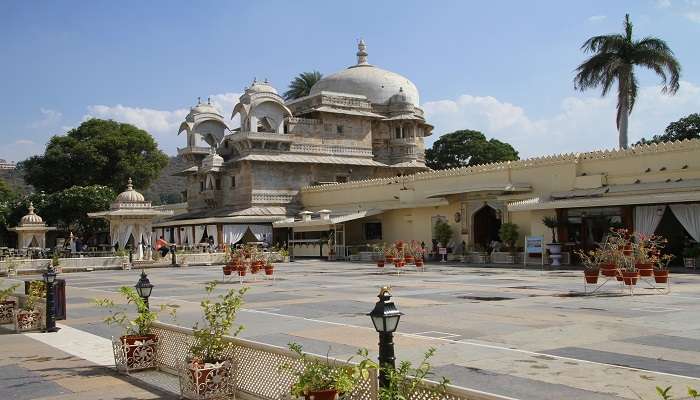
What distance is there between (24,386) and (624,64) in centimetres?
3360

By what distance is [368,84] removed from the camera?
54406mm

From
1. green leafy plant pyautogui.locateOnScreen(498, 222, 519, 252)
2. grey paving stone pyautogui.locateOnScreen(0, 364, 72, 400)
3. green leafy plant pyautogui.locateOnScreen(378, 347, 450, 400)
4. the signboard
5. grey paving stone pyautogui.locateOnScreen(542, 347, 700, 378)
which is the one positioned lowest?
grey paving stone pyautogui.locateOnScreen(0, 364, 72, 400)

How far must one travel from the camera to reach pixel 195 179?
5375cm

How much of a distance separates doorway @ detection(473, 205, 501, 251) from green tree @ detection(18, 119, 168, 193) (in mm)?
40429

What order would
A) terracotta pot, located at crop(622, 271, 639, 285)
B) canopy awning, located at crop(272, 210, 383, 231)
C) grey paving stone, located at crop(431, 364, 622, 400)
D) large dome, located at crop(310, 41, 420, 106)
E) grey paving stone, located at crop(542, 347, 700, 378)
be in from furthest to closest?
large dome, located at crop(310, 41, 420, 106) < canopy awning, located at crop(272, 210, 383, 231) < terracotta pot, located at crop(622, 271, 639, 285) < grey paving stone, located at crop(542, 347, 700, 378) < grey paving stone, located at crop(431, 364, 622, 400)

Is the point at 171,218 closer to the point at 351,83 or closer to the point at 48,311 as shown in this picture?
the point at 351,83

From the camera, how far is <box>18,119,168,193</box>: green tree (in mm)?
62781

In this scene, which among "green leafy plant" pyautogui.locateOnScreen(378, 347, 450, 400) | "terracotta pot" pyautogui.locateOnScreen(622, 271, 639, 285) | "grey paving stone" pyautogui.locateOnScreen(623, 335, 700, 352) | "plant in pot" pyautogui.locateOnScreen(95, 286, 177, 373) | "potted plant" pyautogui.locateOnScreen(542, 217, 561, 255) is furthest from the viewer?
"potted plant" pyautogui.locateOnScreen(542, 217, 561, 255)

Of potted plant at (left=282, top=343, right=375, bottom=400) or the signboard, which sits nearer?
potted plant at (left=282, top=343, right=375, bottom=400)

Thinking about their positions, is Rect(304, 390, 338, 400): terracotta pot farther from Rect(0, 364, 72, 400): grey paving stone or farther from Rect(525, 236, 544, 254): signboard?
Rect(525, 236, 544, 254): signboard

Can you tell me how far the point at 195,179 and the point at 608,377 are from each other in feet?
160

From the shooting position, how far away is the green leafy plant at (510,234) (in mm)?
31484

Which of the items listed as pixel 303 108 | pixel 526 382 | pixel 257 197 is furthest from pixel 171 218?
pixel 526 382

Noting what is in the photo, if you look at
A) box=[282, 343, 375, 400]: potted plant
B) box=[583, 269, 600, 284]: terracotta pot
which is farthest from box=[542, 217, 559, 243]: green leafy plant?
box=[282, 343, 375, 400]: potted plant
